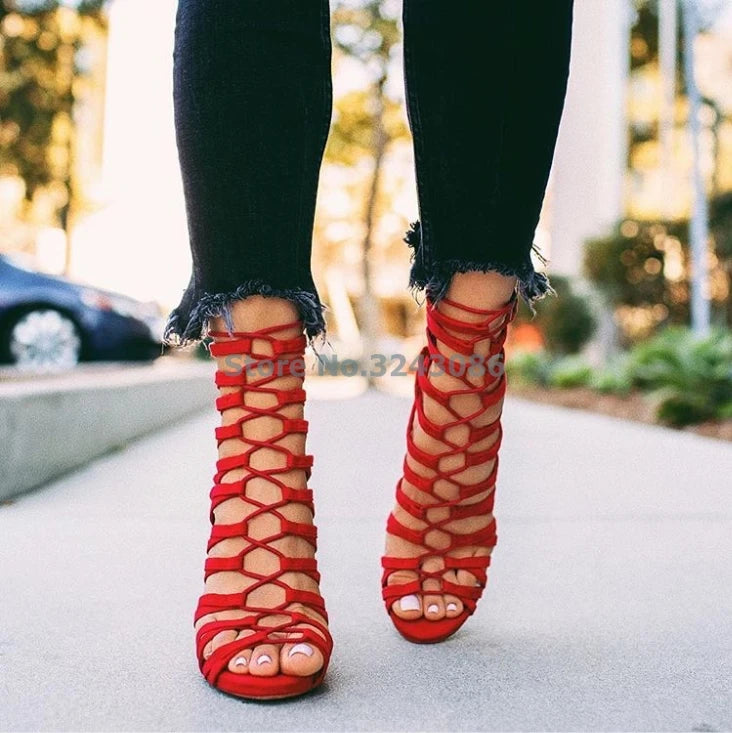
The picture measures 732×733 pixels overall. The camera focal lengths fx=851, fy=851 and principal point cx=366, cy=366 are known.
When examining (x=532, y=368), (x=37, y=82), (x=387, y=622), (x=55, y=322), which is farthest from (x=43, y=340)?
(x=37, y=82)

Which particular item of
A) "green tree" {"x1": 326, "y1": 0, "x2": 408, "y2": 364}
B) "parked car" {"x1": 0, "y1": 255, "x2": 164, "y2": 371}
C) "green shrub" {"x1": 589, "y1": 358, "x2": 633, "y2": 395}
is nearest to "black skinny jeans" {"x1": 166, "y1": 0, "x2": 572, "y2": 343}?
"green shrub" {"x1": 589, "y1": 358, "x2": 633, "y2": 395}

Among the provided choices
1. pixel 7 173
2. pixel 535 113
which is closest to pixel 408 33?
pixel 535 113

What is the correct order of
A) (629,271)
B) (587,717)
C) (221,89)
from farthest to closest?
(629,271)
(221,89)
(587,717)

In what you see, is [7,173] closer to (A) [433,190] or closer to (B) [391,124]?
(B) [391,124]

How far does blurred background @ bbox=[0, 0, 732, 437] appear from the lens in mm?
6625

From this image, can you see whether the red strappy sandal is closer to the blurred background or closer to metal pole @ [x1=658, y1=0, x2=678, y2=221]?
the blurred background

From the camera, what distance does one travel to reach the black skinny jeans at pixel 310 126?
0.95 meters

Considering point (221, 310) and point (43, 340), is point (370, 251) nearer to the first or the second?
point (43, 340)

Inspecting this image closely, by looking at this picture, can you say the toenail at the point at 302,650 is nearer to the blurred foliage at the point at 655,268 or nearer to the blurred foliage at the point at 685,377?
the blurred foliage at the point at 685,377

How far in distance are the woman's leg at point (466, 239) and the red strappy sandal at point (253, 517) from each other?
174 millimetres

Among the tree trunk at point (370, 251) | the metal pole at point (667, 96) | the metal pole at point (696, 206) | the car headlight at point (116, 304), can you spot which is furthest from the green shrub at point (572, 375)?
the car headlight at point (116, 304)

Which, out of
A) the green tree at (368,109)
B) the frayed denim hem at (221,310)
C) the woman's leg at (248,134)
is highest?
the green tree at (368,109)

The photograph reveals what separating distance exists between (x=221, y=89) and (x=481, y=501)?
1.96ft

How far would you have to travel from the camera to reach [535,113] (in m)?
0.99
